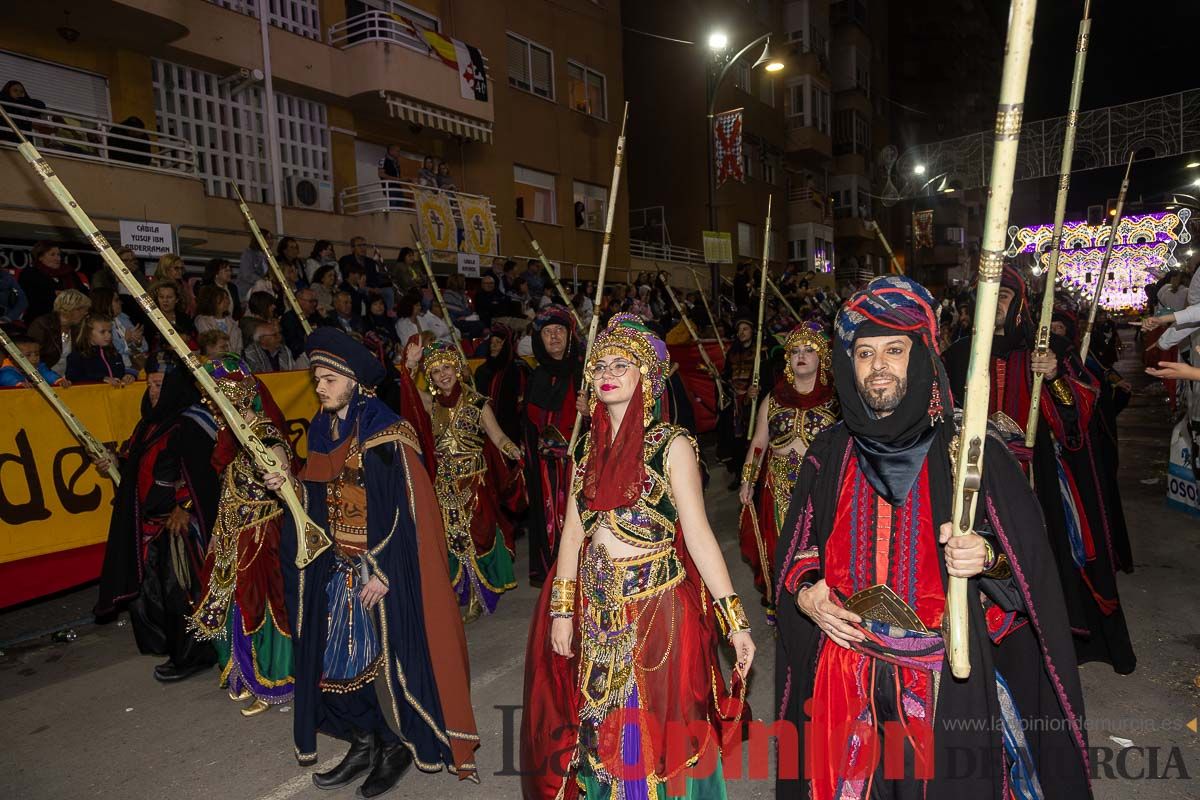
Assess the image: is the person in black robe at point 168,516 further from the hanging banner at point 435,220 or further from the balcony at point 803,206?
the balcony at point 803,206

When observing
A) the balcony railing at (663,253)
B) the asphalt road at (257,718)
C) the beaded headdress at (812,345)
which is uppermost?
the balcony railing at (663,253)

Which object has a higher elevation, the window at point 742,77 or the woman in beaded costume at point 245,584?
the window at point 742,77

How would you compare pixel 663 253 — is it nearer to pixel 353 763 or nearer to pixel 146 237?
pixel 146 237

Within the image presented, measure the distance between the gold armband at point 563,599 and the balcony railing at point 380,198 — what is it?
13.7m

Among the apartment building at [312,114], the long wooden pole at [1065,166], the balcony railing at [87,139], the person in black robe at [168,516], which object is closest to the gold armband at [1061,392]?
the long wooden pole at [1065,166]

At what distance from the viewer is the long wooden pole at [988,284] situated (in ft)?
5.02

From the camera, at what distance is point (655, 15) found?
26844mm

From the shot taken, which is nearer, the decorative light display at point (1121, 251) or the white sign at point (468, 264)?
the white sign at point (468, 264)

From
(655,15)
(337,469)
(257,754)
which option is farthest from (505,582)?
(655,15)

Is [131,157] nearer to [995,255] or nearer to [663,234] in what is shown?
[995,255]

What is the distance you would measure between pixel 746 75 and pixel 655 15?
4.31 metres

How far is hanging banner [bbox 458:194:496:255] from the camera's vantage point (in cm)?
1631

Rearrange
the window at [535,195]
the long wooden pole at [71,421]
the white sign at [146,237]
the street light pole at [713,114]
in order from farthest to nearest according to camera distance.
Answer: the window at [535,195], the street light pole at [713,114], the white sign at [146,237], the long wooden pole at [71,421]

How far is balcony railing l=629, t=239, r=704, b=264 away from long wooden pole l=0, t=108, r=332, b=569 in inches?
795
